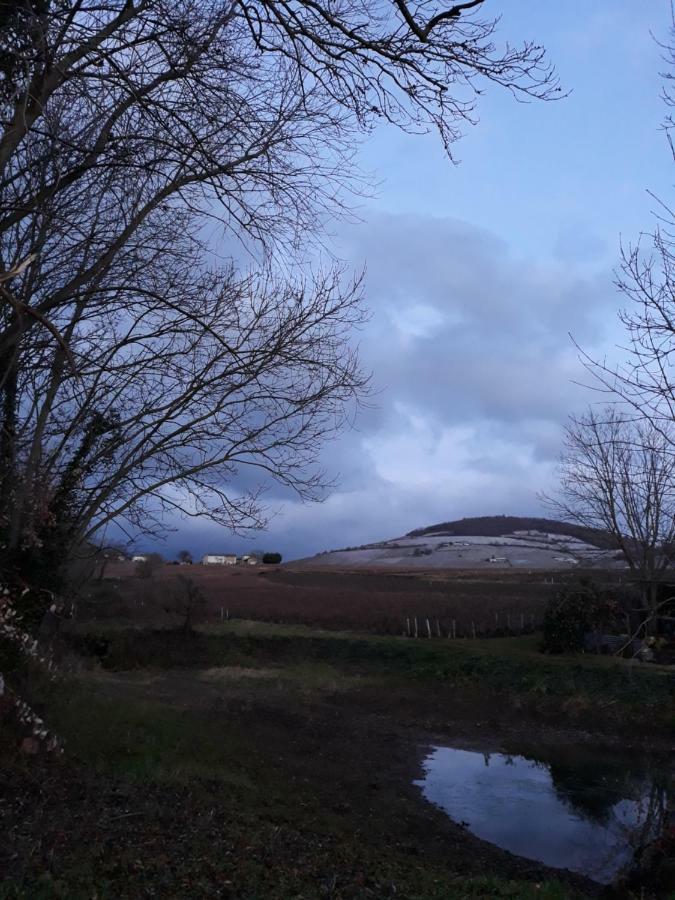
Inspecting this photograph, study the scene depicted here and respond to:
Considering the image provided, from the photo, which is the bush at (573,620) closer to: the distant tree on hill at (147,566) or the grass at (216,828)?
the grass at (216,828)

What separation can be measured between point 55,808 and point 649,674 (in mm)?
21946

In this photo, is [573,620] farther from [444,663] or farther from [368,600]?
[368,600]

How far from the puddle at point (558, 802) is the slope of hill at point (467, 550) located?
2974 cm

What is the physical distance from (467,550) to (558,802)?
173 feet

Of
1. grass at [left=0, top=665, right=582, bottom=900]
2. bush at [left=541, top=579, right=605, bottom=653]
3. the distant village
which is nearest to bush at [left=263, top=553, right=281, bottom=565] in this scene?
the distant village

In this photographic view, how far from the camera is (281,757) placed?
16.9 metres

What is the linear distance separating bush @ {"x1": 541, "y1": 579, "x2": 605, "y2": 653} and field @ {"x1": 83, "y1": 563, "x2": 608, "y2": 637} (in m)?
3.16

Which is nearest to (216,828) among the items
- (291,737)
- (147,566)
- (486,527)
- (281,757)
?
(281,757)

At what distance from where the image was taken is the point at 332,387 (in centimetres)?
1248

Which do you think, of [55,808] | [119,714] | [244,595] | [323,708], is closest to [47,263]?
[55,808]

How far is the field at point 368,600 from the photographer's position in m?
37.1

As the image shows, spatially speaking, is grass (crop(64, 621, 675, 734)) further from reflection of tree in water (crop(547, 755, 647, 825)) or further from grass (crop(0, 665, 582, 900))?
grass (crop(0, 665, 582, 900))

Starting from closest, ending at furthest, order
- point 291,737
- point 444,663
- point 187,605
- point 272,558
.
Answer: point 291,737 < point 444,663 < point 187,605 < point 272,558

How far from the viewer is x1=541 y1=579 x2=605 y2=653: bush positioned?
30.4 m
